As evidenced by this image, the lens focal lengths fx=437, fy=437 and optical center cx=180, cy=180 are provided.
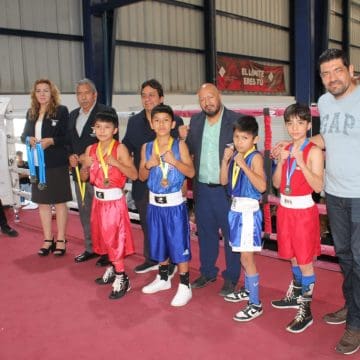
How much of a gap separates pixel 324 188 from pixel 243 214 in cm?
50

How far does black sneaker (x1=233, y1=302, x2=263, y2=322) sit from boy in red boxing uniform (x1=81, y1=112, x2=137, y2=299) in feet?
2.86

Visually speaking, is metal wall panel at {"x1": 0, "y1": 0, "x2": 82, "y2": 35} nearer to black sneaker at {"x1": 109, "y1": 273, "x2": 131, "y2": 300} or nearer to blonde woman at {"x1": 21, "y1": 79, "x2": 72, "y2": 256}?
blonde woman at {"x1": 21, "y1": 79, "x2": 72, "y2": 256}

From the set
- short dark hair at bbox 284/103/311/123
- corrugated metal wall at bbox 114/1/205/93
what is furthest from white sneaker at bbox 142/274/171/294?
corrugated metal wall at bbox 114/1/205/93

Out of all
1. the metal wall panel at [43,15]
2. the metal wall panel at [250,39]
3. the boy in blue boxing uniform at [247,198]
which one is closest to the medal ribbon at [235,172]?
the boy in blue boxing uniform at [247,198]

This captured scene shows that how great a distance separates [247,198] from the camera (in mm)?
2623

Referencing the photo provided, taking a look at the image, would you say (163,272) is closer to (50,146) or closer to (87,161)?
(87,161)

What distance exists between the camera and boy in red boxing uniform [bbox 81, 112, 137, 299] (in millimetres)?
3018

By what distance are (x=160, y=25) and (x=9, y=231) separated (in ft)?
29.0

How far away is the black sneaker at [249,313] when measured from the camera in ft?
8.59

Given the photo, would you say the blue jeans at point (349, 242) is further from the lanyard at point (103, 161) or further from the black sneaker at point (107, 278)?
the black sneaker at point (107, 278)

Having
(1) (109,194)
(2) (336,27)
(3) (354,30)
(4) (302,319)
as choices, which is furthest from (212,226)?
(3) (354,30)

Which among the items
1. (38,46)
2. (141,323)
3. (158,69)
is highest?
(38,46)

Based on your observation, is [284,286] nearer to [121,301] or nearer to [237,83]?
[121,301]

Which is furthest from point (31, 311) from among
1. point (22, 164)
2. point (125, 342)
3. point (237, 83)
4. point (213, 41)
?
point (237, 83)
